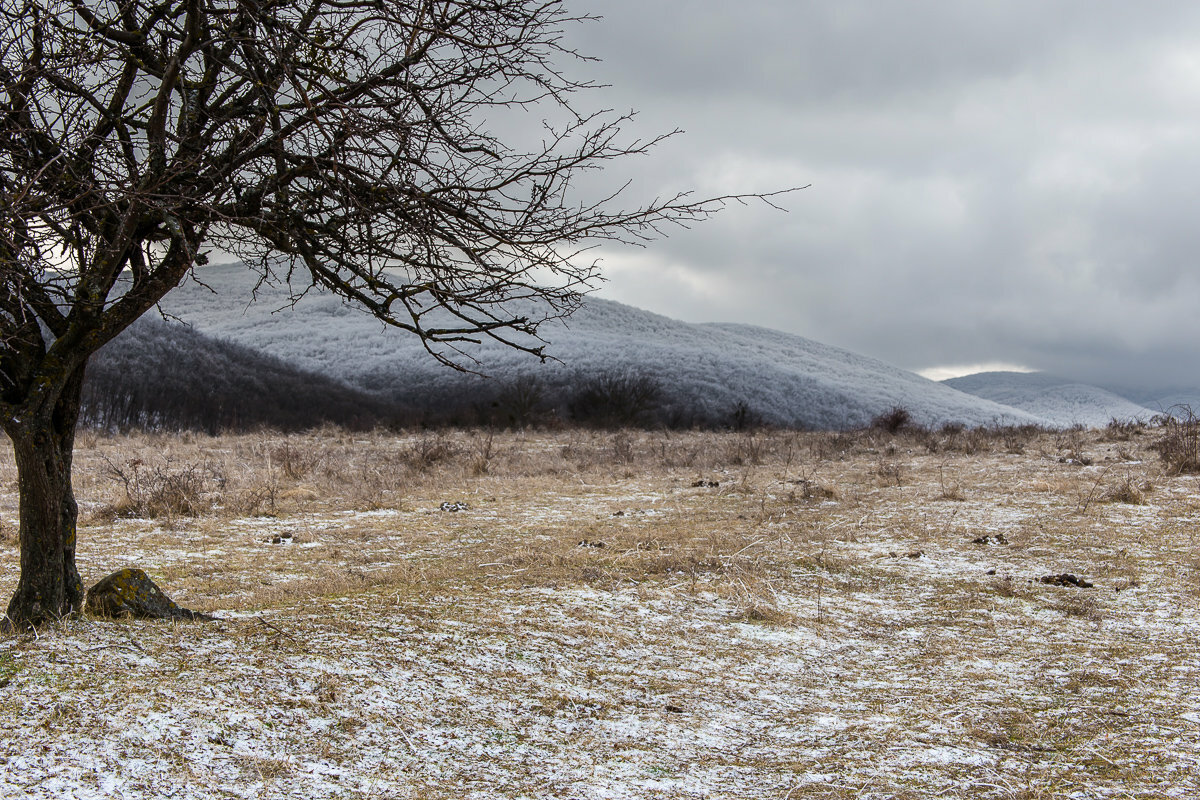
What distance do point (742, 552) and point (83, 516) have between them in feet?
27.2

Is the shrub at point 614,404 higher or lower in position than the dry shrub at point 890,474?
higher

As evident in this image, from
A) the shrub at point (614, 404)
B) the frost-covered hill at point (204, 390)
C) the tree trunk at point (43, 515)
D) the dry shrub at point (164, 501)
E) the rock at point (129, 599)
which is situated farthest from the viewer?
the shrub at point (614, 404)

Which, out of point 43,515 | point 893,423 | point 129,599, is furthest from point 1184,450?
point 43,515

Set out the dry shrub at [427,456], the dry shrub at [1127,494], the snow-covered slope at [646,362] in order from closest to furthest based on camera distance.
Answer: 1. the dry shrub at [1127,494]
2. the dry shrub at [427,456]
3. the snow-covered slope at [646,362]

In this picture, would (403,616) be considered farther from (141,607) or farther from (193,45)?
(193,45)

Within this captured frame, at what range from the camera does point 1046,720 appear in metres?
4.16

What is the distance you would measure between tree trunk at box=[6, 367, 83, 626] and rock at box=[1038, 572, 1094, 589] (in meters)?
7.26

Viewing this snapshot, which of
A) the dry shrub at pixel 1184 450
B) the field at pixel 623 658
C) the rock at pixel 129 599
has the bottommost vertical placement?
the field at pixel 623 658

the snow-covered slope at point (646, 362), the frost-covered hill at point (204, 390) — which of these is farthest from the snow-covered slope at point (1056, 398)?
the frost-covered hill at point (204, 390)

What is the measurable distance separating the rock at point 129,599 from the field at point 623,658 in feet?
0.71

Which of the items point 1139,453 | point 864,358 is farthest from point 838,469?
point 864,358

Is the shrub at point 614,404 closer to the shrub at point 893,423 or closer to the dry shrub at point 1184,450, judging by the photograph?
the shrub at point 893,423

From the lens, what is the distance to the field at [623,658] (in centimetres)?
337

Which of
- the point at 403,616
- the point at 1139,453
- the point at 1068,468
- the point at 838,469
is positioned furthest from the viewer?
the point at 838,469
